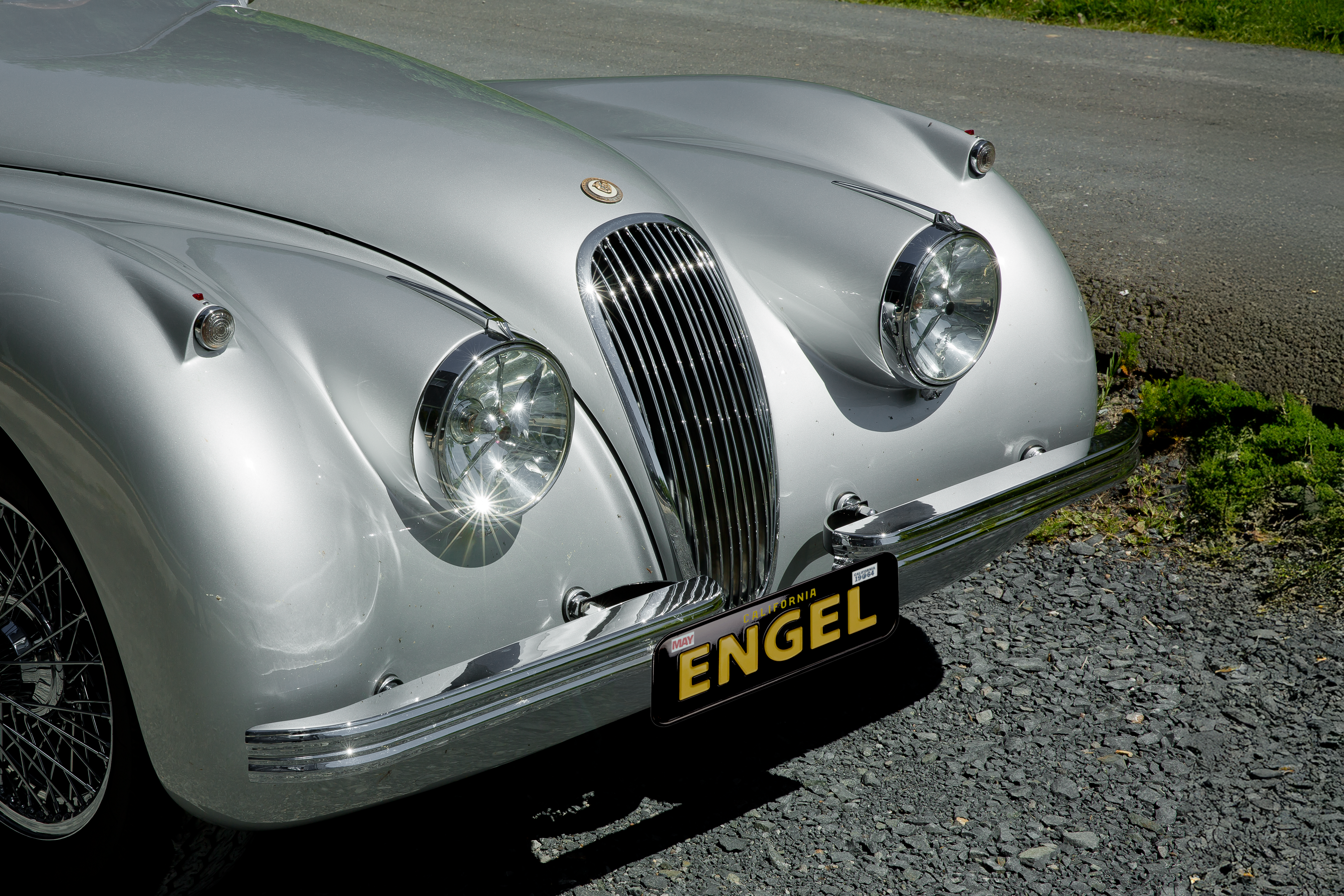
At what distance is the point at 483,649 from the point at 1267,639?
1.99 m

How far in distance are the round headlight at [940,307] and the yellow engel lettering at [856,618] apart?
1.51ft

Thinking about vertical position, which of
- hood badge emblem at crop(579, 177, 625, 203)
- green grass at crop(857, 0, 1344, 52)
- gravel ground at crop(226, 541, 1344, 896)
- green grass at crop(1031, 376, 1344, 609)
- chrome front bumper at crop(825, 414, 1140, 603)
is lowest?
gravel ground at crop(226, 541, 1344, 896)

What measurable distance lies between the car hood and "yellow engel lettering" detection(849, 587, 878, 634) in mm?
639

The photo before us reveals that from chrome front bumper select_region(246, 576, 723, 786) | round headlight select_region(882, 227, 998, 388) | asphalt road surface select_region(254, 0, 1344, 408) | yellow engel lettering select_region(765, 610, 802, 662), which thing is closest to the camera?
→ chrome front bumper select_region(246, 576, 723, 786)

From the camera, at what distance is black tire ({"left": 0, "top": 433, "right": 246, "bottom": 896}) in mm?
1836

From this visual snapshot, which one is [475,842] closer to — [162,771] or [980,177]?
[162,771]

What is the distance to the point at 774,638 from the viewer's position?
205cm

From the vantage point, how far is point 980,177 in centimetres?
271

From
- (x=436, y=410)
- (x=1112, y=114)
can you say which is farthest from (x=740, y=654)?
(x=1112, y=114)

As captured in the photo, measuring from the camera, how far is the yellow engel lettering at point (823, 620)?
6.88ft

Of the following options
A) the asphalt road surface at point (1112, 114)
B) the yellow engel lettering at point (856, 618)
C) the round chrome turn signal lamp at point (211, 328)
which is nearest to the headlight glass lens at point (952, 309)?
the yellow engel lettering at point (856, 618)

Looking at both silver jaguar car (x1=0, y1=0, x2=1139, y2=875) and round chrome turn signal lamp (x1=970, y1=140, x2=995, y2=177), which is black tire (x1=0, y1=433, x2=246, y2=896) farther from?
round chrome turn signal lamp (x1=970, y1=140, x2=995, y2=177)

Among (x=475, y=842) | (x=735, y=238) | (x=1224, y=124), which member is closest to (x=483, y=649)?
(x=475, y=842)

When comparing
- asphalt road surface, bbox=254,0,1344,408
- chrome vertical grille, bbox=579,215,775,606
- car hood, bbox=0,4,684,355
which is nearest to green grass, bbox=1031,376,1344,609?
asphalt road surface, bbox=254,0,1344,408
